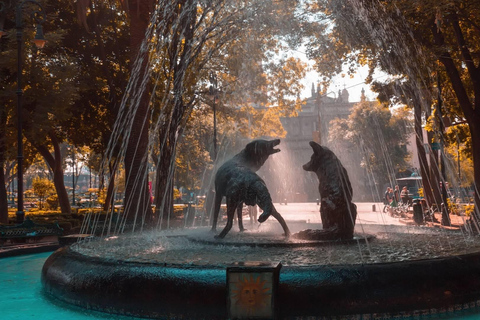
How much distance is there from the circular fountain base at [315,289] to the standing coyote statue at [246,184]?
2.22 meters

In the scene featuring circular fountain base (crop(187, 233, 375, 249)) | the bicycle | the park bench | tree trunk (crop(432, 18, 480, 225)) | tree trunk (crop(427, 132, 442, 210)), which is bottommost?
the bicycle

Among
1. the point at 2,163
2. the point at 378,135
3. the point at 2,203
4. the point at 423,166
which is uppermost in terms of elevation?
the point at 378,135

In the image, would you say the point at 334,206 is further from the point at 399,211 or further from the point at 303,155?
the point at 303,155

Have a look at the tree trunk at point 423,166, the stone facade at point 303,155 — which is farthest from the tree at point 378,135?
the tree trunk at point 423,166

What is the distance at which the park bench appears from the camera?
44.9ft

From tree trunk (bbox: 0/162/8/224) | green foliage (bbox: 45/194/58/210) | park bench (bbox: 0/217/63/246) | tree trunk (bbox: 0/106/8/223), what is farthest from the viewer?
green foliage (bbox: 45/194/58/210)

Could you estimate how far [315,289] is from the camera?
17.5 feet

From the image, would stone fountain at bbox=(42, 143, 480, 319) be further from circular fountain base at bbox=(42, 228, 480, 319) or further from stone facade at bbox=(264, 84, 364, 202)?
stone facade at bbox=(264, 84, 364, 202)

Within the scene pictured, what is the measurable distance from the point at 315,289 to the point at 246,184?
299cm

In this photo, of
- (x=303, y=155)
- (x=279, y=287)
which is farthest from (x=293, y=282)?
(x=303, y=155)

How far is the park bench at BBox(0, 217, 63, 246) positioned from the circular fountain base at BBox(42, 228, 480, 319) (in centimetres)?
889

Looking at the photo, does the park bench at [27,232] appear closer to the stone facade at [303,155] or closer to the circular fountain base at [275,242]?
the circular fountain base at [275,242]

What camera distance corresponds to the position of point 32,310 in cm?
649

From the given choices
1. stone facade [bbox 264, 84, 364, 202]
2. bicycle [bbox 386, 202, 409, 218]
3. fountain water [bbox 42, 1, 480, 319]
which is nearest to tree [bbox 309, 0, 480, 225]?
bicycle [bbox 386, 202, 409, 218]
